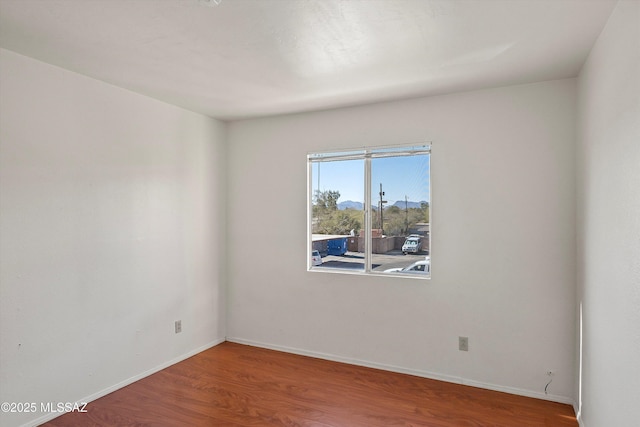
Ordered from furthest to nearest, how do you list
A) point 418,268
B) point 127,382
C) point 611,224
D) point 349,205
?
point 349,205, point 418,268, point 127,382, point 611,224

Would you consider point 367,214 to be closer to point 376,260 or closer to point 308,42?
point 376,260

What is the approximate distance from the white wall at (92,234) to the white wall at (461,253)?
0.89 meters

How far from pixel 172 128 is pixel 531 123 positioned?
3.25 m

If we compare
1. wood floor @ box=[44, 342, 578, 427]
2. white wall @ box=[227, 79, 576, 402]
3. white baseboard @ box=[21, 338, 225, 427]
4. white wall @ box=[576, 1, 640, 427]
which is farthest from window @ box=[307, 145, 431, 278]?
white baseboard @ box=[21, 338, 225, 427]

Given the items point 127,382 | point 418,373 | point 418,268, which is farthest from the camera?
point 418,268

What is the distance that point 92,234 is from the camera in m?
2.90

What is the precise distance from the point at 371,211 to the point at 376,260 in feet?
1.61

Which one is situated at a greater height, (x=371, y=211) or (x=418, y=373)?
(x=371, y=211)

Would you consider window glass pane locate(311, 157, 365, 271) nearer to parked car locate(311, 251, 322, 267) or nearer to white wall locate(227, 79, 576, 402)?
parked car locate(311, 251, 322, 267)

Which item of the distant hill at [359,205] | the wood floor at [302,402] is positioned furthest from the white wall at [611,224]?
the distant hill at [359,205]

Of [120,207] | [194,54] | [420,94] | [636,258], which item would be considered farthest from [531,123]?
[120,207]

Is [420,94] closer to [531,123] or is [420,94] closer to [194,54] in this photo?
[531,123]

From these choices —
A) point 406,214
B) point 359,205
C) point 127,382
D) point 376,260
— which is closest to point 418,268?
point 376,260

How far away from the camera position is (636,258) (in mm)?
1580
